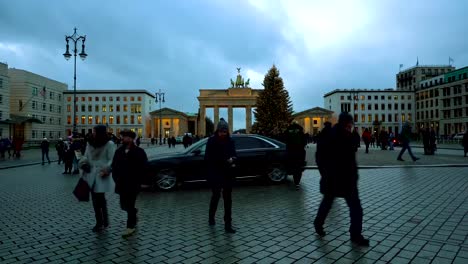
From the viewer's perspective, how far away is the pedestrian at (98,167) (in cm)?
546

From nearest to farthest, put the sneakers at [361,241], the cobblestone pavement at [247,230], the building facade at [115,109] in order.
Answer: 1. the cobblestone pavement at [247,230]
2. the sneakers at [361,241]
3. the building facade at [115,109]

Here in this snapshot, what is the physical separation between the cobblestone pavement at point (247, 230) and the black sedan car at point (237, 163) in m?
0.84

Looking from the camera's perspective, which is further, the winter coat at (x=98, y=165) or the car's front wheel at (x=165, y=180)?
the car's front wheel at (x=165, y=180)

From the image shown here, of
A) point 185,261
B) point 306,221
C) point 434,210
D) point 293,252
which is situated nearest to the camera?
point 185,261

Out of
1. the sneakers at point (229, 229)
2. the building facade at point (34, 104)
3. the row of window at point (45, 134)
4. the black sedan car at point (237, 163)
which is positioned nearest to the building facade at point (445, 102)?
the black sedan car at point (237, 163)

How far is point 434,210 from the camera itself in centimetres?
661

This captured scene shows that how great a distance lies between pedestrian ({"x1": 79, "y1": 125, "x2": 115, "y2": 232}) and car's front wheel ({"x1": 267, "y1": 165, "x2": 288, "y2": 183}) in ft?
20.5

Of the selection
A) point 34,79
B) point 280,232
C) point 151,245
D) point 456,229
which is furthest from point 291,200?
point 34,79

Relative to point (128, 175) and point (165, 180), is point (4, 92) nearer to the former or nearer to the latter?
point (165, 180)

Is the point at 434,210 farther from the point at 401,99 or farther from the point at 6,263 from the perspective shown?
the point at 401,99

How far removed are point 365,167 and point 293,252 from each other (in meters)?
12.0

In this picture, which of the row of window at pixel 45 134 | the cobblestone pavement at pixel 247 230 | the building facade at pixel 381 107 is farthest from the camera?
the building facade at pixel 381 107

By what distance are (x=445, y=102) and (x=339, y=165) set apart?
104m

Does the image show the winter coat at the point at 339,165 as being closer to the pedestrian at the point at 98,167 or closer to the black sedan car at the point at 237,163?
the pedestrian at the point at 98,167
